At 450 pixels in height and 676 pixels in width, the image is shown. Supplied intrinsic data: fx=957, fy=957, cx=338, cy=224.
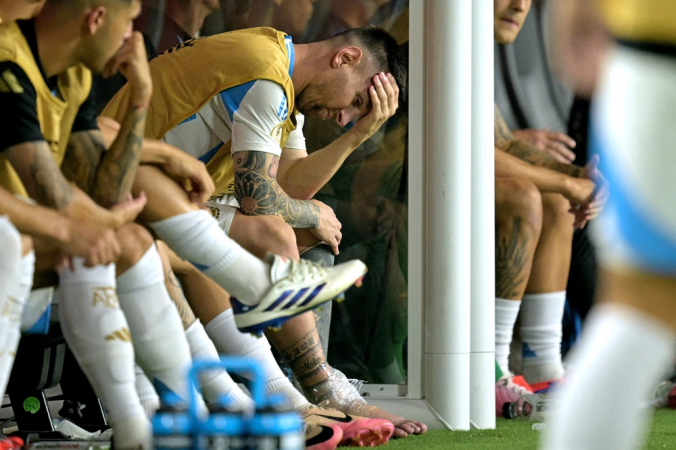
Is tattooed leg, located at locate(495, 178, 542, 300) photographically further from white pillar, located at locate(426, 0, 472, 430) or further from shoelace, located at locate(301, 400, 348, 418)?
shoelace, located at locate(301, 400, 348, 418)

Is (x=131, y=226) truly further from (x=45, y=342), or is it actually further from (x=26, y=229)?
(x=45, y=342)

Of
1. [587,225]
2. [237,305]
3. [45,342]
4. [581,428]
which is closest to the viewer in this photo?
[581,428]

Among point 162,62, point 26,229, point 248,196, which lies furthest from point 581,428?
point 162,62

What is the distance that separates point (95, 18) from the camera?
1.93 meters

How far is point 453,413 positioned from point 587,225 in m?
1.37

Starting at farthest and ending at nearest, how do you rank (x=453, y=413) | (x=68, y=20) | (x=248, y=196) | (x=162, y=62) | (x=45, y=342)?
(x=453, y=413)
(x=162, y=62)
(x=248, y=196)
(x=45, y=342)
(x=68, y=20)

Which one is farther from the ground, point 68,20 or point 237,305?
point 68,20

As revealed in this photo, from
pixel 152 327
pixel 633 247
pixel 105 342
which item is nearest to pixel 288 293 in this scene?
pixel 152 327

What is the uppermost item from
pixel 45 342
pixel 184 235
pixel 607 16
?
pixel 607 16

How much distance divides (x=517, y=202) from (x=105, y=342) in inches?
95.2

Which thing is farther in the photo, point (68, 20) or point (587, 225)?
point (587, 225)

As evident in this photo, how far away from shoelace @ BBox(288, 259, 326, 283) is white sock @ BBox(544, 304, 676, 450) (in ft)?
3.17

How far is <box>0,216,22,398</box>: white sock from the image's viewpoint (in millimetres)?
1538

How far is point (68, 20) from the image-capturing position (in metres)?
1.92
